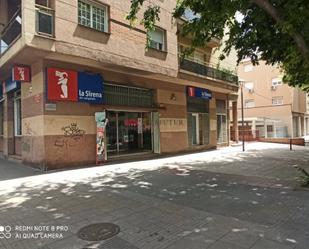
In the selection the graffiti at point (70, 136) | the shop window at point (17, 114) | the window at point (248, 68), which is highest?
the window at point (248, 68)

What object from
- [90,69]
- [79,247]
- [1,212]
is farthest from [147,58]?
[79,247]

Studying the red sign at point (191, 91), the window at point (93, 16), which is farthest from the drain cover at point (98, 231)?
the red sign at point (191, 91)

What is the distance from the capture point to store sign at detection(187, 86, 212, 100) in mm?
18045

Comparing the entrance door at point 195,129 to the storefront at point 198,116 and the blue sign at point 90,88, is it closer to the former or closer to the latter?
the storefront at point 198,116

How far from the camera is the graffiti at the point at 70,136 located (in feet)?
36.9

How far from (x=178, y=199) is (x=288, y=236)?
8.73ft

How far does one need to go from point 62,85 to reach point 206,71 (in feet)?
34.0

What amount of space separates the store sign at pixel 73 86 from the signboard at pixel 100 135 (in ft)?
2.17

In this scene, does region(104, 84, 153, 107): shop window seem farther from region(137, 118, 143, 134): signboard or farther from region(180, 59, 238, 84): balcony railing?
region(180, 59, 238, 84): balcony railing

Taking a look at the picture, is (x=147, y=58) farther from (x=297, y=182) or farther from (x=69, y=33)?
(x=297, y=182)

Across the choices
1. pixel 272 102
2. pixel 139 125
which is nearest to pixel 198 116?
pixel 139 125

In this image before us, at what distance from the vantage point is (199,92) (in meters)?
19.0

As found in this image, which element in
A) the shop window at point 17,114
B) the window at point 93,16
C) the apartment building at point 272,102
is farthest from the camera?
the apartment building at point 272,102

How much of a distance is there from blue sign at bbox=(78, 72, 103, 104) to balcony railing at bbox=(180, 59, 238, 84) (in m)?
5.28
